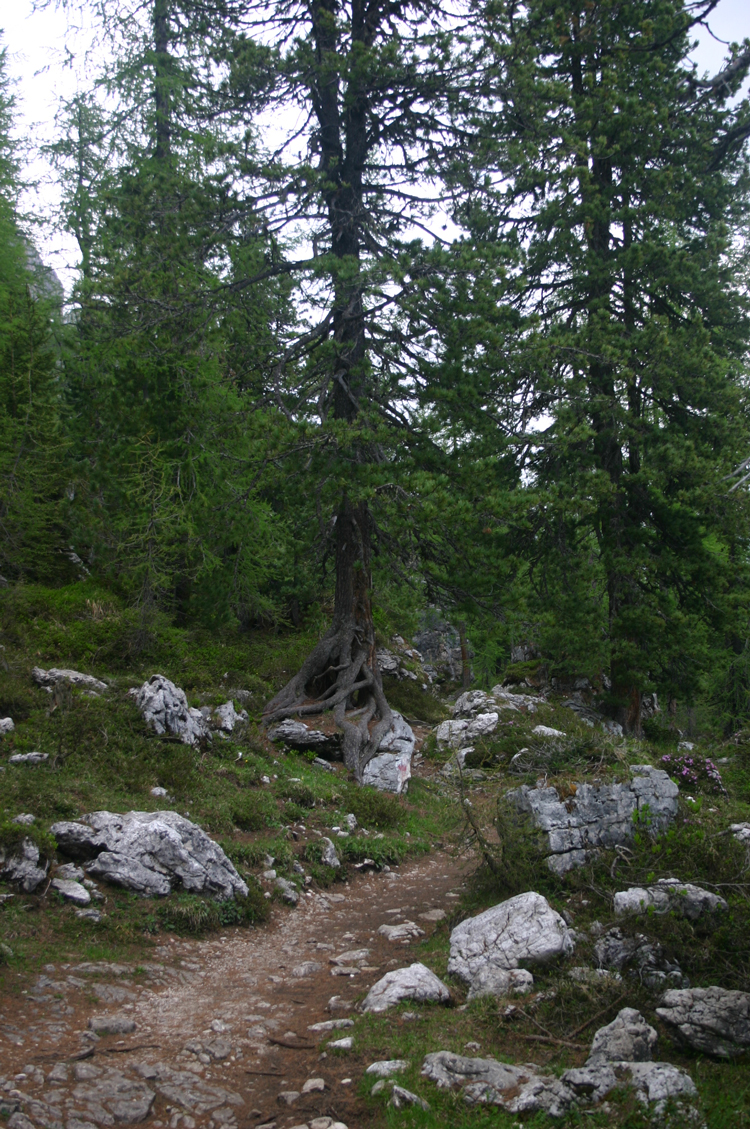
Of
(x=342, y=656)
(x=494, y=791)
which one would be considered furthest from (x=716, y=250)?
(x=494, y=791)

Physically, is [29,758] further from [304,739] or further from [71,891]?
[304,739]

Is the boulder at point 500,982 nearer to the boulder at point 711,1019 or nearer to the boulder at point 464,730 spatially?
the boulder at point 711,1019

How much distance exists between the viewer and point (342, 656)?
13703mm

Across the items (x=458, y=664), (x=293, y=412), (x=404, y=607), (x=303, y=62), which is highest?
(x=303, y=62)

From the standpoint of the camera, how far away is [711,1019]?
3.88 meters

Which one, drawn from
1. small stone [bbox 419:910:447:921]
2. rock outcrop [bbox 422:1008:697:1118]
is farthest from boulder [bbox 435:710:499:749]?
rock outcrop [bbox 422:1008:697:1118]

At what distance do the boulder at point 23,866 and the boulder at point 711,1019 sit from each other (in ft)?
15.0

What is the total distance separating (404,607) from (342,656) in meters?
2.89

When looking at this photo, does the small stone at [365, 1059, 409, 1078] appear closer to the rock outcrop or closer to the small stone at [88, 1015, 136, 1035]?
the rock outcrop

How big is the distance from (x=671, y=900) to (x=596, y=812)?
52.8 inches

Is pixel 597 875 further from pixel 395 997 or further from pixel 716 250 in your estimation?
pixel 716 250

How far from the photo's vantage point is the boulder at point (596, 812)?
5.96 metres

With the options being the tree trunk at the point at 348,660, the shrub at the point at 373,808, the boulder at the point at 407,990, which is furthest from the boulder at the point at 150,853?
the tree trunk at the point at 348,660

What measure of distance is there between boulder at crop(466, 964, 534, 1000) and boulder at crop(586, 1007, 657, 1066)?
763mm
